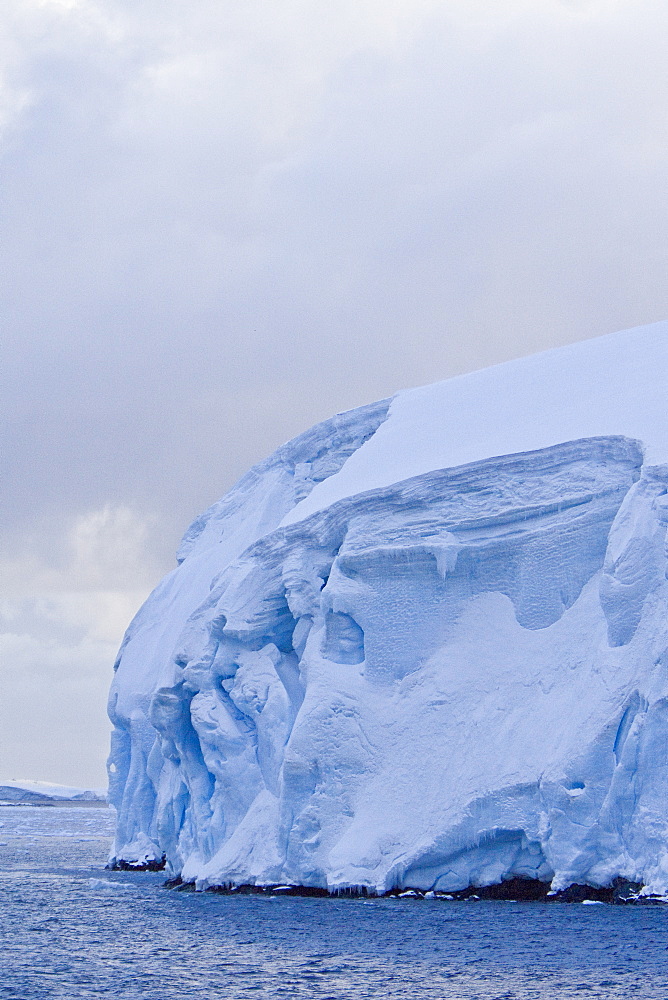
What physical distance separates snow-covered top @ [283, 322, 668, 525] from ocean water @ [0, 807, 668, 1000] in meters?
7.24

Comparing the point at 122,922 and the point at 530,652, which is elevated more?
the point at 530,652

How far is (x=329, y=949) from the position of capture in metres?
14.4

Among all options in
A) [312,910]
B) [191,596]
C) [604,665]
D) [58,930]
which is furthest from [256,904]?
[191,596]

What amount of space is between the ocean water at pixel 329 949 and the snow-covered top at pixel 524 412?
724 cm

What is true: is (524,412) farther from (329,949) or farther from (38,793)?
(38,793)

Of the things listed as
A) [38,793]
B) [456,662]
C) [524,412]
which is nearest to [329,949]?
[456,662]

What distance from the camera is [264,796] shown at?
21.1m

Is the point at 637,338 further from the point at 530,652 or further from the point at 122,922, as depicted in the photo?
the point at 122,922

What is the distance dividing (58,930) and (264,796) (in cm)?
460

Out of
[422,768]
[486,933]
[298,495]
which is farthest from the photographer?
[298,495]

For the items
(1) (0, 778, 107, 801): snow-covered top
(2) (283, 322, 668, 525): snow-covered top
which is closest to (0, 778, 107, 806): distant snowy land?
(1) (0, 778, 107, 801): snow-covered top

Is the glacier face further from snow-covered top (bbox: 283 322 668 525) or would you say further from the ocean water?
the ocean water

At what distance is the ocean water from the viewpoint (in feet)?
39.8

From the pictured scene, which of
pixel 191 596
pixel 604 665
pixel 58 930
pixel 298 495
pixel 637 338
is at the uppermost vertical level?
pixel 637 338
